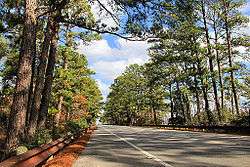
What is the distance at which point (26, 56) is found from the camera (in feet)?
49.2

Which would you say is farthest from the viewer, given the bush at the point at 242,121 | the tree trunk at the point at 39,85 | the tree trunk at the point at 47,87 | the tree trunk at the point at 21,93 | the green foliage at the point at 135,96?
the green foliage at the point at 135,96

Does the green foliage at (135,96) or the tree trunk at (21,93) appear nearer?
the tree trunk at (21,93)

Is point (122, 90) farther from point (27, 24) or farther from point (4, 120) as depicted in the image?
point (27, 24)

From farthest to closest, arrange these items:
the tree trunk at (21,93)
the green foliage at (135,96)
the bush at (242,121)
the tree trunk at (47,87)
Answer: the green foliage at (135,96) < the bush at (242,121) < the tree trunk at (47,87) < the tree trunk at (21,93)

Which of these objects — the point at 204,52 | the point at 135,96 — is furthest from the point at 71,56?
the point at 135,96

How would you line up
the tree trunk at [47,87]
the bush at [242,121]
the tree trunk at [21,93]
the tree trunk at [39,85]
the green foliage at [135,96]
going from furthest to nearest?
the green foliage at [135,96] < the bush at [242,121] < the tree trunk at [47,87] < the tree trunk at [39,85] < the tree trunk at [21,93]

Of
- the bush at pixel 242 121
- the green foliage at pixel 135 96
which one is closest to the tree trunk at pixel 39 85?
the bush at pixel 242 121

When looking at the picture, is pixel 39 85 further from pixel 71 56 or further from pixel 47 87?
pixel 71 56

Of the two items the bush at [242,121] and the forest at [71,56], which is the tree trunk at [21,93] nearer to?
the forest at [71,56]

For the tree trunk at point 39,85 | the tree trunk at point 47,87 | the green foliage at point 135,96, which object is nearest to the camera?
the tree trunk at point 39,85

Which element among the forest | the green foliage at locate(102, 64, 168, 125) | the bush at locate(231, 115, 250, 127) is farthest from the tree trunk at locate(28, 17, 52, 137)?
the green foliage at locate(102, 64, 168, 125)

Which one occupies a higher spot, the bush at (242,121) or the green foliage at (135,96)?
the green foliage at (135,96)

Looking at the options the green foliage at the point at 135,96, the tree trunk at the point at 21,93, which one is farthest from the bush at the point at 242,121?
the green foliage at the point at 135,96

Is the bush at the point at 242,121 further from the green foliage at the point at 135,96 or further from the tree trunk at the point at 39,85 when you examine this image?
the green foliage at the point at 135,96
